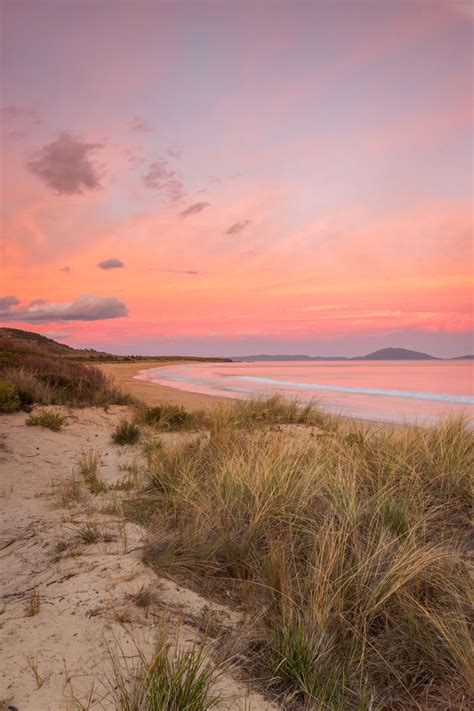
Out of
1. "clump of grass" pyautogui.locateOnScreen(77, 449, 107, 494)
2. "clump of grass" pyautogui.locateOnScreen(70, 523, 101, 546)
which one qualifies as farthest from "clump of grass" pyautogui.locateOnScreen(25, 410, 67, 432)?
"clump of grass" pyautogui.locateOnScreen(70, 523, 101, 546)

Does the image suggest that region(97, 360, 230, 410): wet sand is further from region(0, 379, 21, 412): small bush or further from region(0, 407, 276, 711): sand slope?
region(0, 407, 276, 711): sand slope

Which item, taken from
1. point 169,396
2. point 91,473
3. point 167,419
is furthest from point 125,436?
point 169,396

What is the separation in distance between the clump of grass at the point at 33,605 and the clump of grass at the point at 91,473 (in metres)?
2.53

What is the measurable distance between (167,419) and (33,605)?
671 cm

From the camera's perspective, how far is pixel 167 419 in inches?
372

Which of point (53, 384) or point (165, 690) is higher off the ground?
point (53, 384)

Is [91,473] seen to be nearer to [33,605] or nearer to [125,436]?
[125,436]

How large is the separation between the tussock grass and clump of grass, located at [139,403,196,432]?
353 centimetres

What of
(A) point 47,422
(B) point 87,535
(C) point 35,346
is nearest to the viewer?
(B) point 87,535

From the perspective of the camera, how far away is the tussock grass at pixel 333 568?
2.34m

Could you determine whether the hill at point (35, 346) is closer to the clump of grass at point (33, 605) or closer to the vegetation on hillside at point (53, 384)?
the vegetation on hillside at point (53, 384)

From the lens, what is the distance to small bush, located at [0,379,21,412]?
8742 millimetres

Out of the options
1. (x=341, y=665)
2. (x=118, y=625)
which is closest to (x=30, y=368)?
(x=118, y=625)

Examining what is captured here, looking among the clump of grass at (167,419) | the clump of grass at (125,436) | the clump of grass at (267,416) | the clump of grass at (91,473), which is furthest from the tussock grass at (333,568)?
the clump of grass at (167,419)
